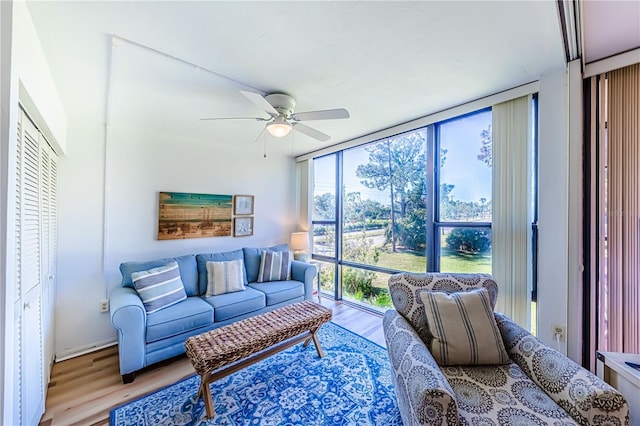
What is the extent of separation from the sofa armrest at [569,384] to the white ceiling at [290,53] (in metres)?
1.82

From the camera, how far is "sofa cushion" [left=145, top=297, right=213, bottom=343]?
2.20m

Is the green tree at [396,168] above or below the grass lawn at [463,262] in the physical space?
above

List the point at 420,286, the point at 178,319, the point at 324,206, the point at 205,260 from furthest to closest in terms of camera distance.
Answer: the point at 324,206 < the point at 205,260 < the point at 178,319 < the point at 420,286

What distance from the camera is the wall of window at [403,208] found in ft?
8.54

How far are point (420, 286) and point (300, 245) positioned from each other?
8.28ft

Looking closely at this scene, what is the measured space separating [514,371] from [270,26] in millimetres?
2372

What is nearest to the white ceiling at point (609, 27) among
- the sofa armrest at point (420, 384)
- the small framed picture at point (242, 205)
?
the sofa armrest at point (420, 384)

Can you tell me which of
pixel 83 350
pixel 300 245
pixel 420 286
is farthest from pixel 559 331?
pixel 83 350

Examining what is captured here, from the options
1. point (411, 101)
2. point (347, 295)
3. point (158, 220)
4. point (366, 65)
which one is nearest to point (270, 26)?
point (366, 65)

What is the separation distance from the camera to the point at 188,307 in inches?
98.2

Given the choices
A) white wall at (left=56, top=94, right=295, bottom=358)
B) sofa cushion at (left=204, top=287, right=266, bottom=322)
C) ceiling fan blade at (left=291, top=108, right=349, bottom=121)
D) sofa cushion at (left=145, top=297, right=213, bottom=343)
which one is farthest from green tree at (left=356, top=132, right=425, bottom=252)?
sofa cushion at (left=145, top=297, right=213, bottom=343)

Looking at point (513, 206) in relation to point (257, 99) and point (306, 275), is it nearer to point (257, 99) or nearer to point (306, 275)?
point (257, 99)

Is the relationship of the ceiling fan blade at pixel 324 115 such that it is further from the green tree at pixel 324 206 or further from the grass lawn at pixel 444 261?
the green tree at pixel 324 206

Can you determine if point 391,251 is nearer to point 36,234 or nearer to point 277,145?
point 277,145
